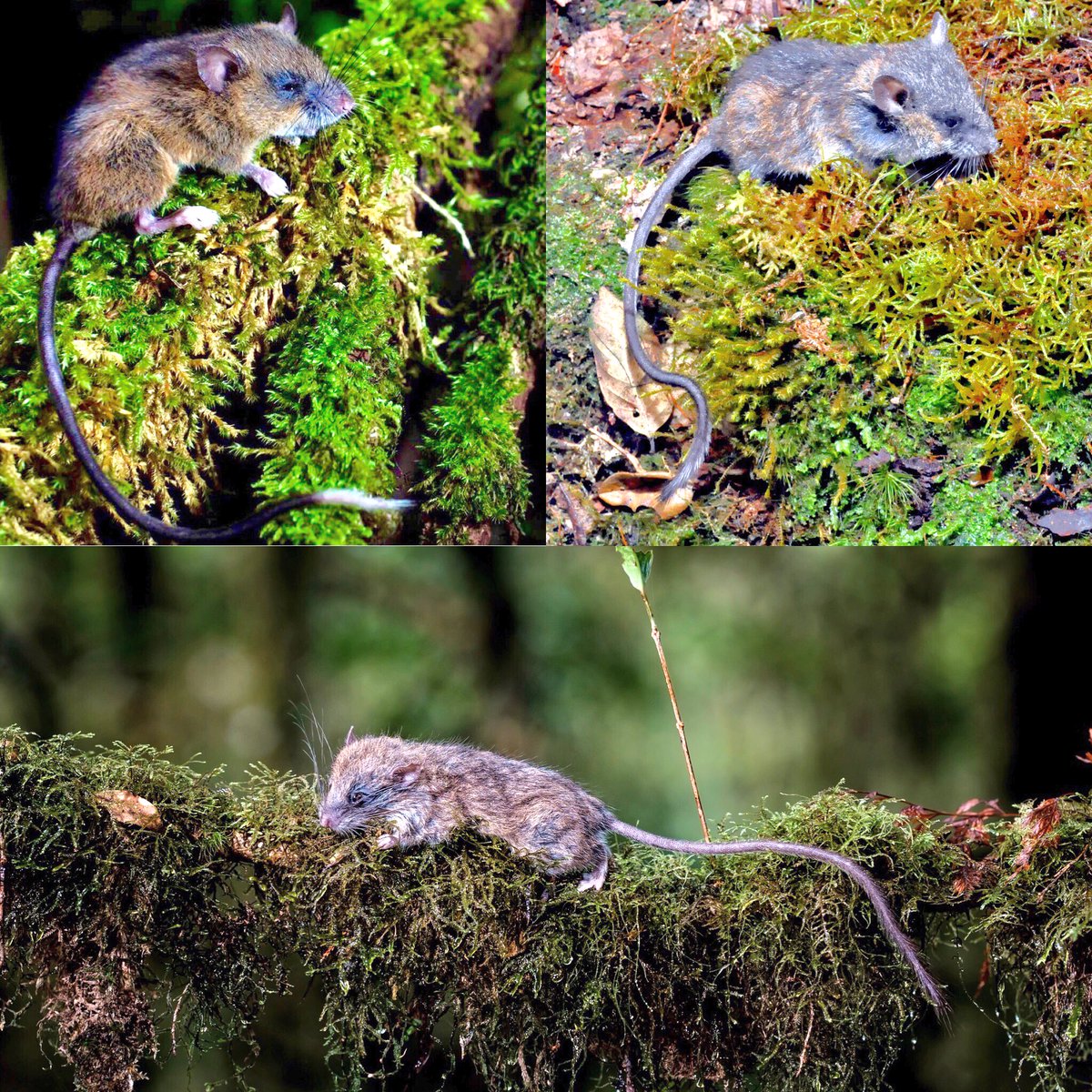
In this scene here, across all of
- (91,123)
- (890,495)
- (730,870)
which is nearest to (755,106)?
(890,495)

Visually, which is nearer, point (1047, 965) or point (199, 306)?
point (1047, 965)

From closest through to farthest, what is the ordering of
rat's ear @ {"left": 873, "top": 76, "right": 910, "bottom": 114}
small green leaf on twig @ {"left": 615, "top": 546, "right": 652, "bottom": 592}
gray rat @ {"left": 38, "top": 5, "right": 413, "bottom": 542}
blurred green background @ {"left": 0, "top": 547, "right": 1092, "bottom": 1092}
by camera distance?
1. small green leaf on twig @ {"left": 615, "top": 546, "right": 652, "bottom": 592}
2. gray rat @ {"left": 38, "top": 5, "right": 413, "bottom": 542}
3. rat's ear @ {"left": 873, "top": 76, "right": 910, "bottom": 114}
4. blurred green background @ {"left": 0, "top": 547, "right": 1092, "bottom": 1092}

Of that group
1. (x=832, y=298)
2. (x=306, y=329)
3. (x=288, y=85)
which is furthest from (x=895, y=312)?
(x=288, y=85)

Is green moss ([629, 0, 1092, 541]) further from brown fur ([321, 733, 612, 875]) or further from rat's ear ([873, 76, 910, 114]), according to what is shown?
brown fur ([321, 733, 612, 875])

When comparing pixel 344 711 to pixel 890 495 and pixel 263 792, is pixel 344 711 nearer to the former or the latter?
pixel 263 792

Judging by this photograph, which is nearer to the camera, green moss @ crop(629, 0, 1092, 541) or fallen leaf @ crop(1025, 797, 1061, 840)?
fallen leaf @ crop(1025, 797, 1061, 840)

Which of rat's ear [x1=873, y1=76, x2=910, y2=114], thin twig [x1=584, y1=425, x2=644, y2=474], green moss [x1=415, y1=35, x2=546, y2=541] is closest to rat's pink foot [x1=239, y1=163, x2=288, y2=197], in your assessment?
green moss [x1=415, y1=35, x2=546, y2=541]

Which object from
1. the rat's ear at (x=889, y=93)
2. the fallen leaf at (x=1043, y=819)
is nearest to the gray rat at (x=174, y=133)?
the rat's ear at (x=889, y=93)
